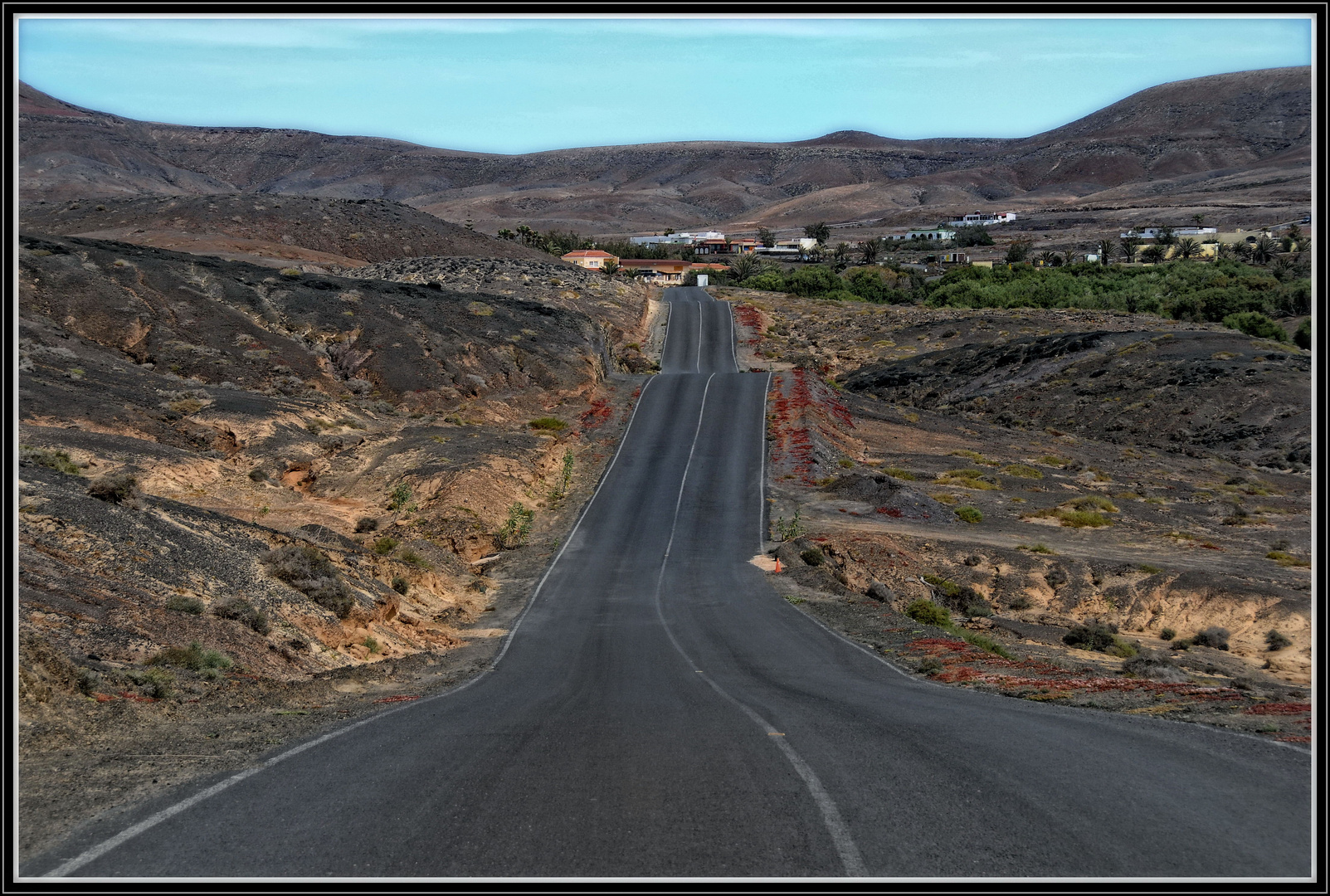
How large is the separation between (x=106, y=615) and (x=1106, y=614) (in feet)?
95.1

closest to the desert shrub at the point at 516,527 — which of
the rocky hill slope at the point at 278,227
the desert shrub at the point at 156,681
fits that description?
the desert shrub at the point at 156,681

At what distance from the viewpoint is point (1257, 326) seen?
88750 millimetres

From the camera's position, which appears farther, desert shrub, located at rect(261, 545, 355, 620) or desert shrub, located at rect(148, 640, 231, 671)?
desert shrub, located at rect(261, 545, 355, 620)

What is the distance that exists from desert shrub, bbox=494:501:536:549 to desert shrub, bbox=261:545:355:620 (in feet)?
44.5

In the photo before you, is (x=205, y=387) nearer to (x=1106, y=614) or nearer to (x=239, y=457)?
(x=239, y=457)

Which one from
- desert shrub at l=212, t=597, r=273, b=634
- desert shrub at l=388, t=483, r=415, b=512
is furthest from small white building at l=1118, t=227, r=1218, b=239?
desert shrub at l=212, t=597, r=273, b=634

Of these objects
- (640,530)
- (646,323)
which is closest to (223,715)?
(640,530)

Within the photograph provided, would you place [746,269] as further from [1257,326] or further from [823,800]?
[823,800]

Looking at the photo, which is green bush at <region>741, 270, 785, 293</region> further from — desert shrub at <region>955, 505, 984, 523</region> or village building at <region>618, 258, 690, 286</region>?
desert shrub at <region>955, 505, 984, 523</region>

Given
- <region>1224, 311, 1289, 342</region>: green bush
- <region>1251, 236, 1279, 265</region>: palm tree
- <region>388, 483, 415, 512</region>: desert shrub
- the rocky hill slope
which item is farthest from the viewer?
<region>1251, 236, 1279, 265</region>: palm tree

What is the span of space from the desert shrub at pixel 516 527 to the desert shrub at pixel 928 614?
16.6 m

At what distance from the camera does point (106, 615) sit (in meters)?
17.2

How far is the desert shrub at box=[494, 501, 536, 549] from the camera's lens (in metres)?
38.4

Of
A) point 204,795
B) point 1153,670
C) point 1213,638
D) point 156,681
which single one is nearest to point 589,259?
point 1213,638
